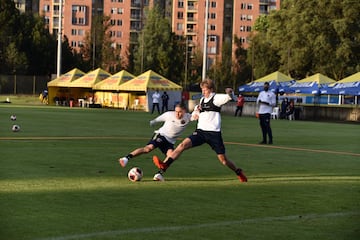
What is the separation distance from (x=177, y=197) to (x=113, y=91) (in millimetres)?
53617

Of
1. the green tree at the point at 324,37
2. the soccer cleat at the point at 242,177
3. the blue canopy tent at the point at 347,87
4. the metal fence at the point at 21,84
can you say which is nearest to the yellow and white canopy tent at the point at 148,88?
the blue canopy tent at the point at 347,87

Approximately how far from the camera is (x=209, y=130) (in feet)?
41.2

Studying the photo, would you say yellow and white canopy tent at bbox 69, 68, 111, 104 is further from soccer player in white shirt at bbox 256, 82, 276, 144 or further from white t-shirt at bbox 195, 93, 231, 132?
white t-shirt at bbox 195, 93, 231, 132

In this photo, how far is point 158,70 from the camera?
96.4 m

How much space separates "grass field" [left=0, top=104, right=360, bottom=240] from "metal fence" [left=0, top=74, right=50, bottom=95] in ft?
200

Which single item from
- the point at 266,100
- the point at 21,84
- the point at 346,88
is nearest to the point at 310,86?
the point at 346,88

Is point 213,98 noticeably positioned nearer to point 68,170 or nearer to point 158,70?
point 68,170

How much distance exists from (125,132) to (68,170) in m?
12.6

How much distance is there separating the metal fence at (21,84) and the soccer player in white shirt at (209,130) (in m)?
67.8

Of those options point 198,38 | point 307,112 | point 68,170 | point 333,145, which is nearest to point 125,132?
point 333,145

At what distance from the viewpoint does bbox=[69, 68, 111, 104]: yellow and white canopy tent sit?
63422 millimetres

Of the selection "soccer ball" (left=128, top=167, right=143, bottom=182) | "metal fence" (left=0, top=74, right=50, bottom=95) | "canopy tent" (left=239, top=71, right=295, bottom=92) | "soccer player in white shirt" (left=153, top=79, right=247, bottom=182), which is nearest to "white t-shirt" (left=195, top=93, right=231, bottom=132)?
"soccer player in white shirt" (left=153, top=79, right=247, bottom=182)

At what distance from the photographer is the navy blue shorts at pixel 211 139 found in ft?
40.9

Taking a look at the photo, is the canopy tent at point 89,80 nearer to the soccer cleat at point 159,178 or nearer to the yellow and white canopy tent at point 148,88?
the yellow and white canopy tent at point 148,88
